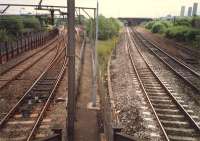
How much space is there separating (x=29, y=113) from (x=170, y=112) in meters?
5.66

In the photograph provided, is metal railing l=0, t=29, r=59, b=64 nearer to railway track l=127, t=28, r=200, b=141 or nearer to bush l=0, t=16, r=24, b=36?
bush l=0, t=16, r=24, b=36

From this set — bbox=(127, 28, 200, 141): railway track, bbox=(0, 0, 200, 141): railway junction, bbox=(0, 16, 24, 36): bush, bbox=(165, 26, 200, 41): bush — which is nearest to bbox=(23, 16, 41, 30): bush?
bbox=(0, 16, 24, 36): bush

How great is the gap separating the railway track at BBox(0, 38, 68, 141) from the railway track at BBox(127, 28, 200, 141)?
4375 mm

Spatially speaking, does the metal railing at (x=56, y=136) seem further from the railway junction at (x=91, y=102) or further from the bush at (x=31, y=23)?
the bush at (x=31, y=23)

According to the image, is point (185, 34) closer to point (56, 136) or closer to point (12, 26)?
point (12, 26)

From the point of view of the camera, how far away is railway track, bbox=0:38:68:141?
9.54m

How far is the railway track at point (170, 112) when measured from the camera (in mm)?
10258

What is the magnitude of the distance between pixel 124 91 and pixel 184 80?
4.35 metres

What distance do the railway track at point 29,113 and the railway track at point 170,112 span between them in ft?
14.4

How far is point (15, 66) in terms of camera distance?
21156mm

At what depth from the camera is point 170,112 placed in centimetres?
1231

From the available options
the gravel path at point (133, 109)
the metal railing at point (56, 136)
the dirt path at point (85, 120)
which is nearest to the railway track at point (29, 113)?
the dirt path at point (85, 120)

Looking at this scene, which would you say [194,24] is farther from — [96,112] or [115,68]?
[96,112]

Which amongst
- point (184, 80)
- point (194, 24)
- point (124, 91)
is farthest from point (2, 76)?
point (194, 24)
